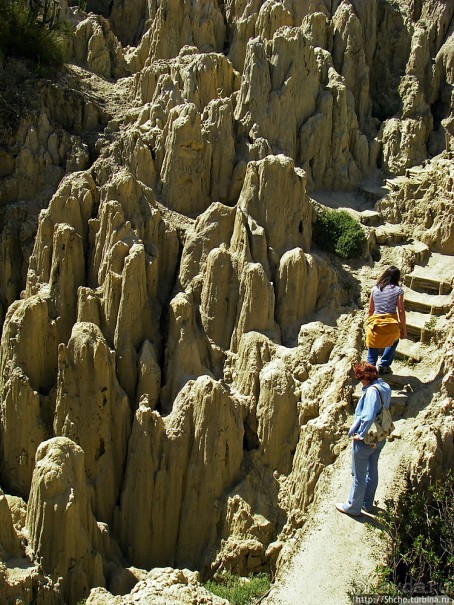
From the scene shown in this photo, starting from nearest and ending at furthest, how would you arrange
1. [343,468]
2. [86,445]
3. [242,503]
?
1. [343,468]
2. [242,503]
3. [86,445]

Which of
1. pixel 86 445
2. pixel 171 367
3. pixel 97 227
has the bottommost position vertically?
pixel 86 445

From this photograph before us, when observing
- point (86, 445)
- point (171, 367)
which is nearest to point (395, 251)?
point (171, 367)

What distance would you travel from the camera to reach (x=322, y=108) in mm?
21578

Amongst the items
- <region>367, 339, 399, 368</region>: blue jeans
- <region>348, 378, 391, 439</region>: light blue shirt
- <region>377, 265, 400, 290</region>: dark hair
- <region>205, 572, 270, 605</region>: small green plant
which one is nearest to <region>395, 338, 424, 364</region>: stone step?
<region>367, 339, 399, 368</region>: blue jeans

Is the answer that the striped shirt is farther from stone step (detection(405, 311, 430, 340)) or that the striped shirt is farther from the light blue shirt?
stone step (detection(405, 311, 430, 340))

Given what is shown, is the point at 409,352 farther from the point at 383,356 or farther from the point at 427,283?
the point at 427,283

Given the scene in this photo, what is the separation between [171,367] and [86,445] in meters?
2.76

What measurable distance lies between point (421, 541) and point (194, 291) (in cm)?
942

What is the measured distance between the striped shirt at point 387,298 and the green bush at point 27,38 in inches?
617

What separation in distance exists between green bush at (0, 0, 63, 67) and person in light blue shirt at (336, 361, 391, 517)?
695 inches

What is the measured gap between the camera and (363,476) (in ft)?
36.1

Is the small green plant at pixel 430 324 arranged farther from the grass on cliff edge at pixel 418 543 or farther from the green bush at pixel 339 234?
the grass on cliff edge at pixel 418 543

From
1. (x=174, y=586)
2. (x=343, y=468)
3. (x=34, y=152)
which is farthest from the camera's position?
(x=34, y=152)

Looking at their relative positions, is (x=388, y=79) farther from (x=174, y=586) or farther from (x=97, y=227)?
(x=174, y=586)
